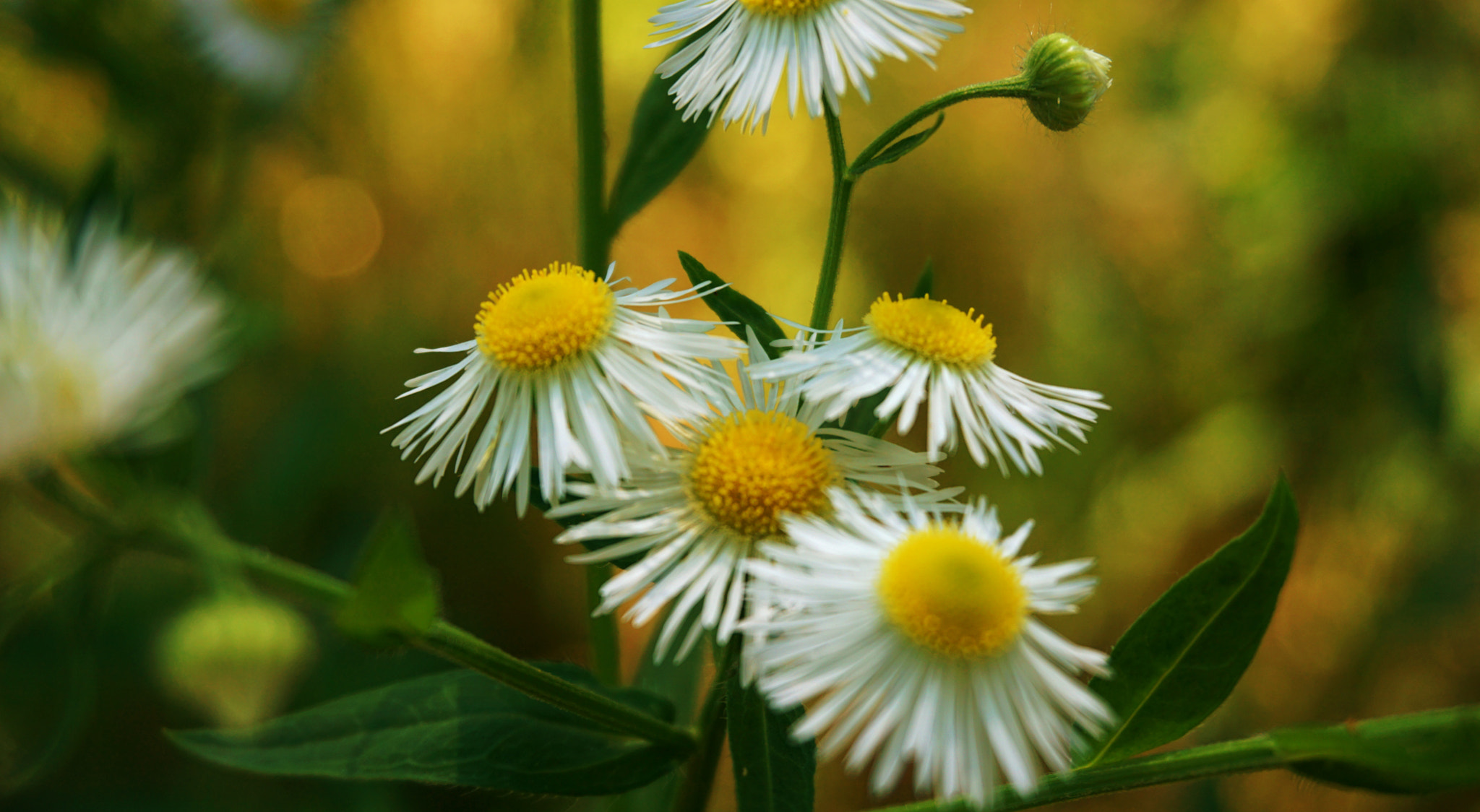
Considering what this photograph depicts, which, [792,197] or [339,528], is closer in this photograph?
[339,528]

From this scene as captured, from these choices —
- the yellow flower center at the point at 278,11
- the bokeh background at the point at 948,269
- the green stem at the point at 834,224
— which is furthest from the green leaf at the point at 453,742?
the yellow flower center at the point at 278,11

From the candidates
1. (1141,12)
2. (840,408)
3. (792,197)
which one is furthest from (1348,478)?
(840,408)

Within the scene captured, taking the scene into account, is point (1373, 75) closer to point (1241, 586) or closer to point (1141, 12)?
point (1141, 12)

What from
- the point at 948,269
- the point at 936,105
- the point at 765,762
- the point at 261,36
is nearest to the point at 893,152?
the point at 936,105

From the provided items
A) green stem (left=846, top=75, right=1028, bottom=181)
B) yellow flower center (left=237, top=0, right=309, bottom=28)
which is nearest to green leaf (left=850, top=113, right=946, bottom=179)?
green stem (left=846, top=75, right=1028, bottom=181)

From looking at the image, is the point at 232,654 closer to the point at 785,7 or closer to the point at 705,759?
the point at 705,759

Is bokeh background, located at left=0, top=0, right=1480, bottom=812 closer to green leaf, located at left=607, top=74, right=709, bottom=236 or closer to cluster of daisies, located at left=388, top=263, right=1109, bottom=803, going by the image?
green leaf, located at left=607, top=74, right=709, bottom=236
